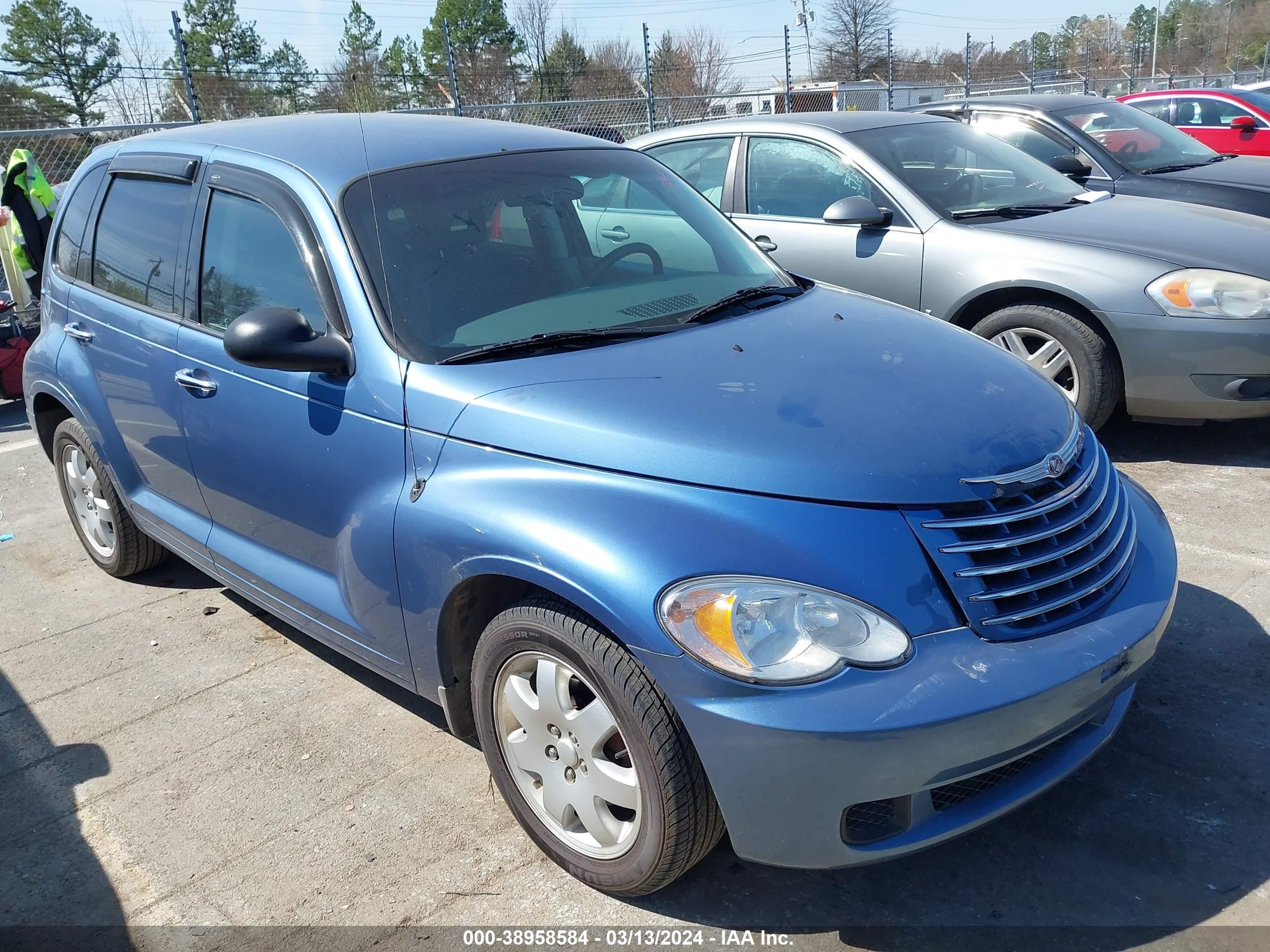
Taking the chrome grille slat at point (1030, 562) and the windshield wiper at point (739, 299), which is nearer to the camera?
the chrome grille slat at point (1030, 562)

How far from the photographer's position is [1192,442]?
5445 millimetres

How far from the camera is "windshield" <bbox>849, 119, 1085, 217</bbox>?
5.82 metres

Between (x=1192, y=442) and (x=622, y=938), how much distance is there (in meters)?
4.30

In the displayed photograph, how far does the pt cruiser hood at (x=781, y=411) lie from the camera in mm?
2379

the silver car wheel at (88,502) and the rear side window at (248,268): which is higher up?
the rear side window at (248,268)

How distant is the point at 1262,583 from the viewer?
388 centimetres

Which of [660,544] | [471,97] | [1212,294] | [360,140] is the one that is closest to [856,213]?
[1212,294]

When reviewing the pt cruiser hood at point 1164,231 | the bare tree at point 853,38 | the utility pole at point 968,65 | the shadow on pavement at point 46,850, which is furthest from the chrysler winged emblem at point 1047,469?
the bare tree at point 853,38

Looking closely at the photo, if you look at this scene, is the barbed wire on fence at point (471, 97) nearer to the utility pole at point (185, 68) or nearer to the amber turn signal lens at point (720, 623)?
the utility pole at point (185, 68)

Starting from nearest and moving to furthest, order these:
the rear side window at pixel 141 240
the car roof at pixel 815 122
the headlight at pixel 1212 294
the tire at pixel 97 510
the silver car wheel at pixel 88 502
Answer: the rear side window at pixel 141 240, the tire at pixel 97 510, the silver car wheel at pixel 88 502, the headlight at pixel 1212 294, the car roof at pixel 815 122

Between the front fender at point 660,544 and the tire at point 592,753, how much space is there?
104mm

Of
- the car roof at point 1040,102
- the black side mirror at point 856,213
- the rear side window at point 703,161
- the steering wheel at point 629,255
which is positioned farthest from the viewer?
the car roof at point 1040,102

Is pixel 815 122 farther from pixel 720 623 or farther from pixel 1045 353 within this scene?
pixel 720 623

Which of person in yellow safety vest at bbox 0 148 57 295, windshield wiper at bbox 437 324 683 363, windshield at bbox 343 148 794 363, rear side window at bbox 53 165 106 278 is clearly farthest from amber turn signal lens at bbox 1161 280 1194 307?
person in yellow safety vest at bbox 0 148 57 295
